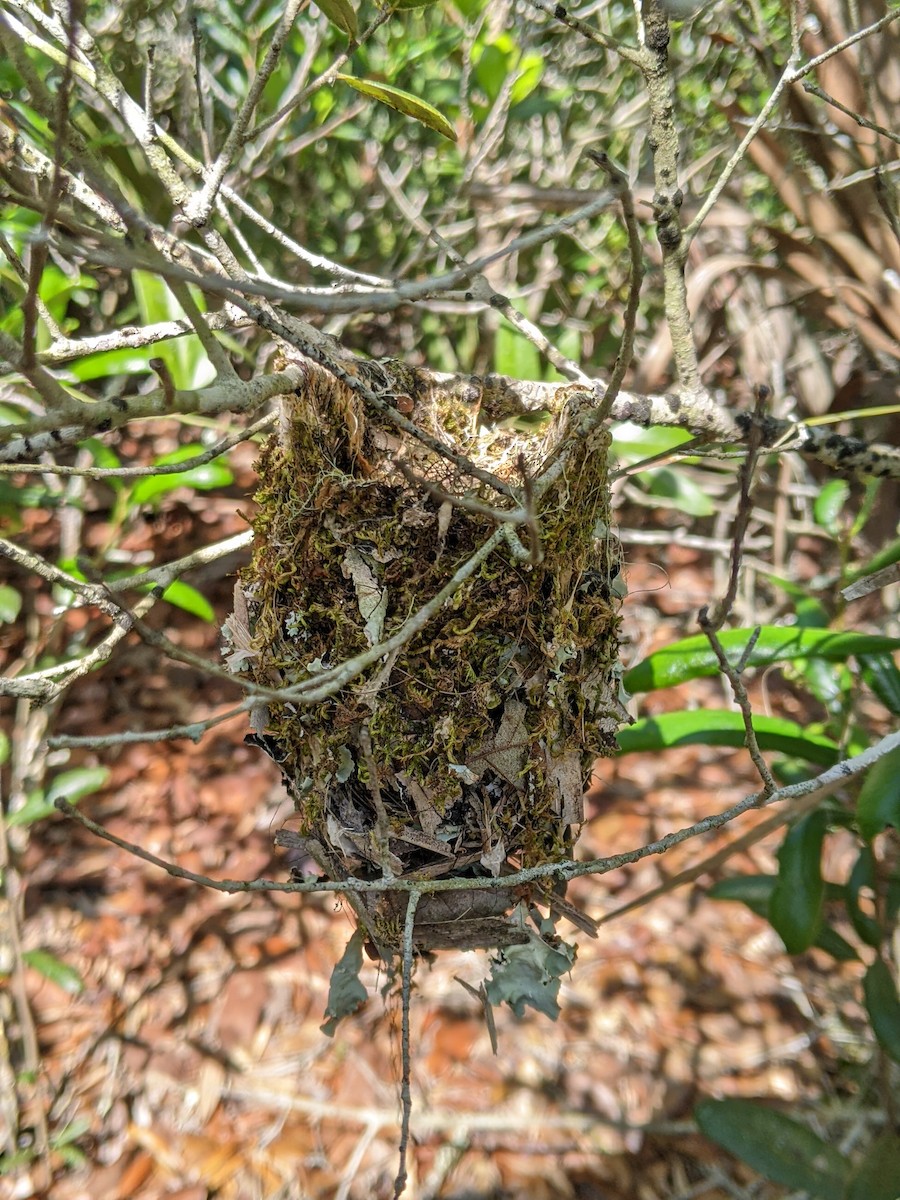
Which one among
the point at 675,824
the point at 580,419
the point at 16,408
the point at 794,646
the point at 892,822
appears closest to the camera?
the point at 580,419

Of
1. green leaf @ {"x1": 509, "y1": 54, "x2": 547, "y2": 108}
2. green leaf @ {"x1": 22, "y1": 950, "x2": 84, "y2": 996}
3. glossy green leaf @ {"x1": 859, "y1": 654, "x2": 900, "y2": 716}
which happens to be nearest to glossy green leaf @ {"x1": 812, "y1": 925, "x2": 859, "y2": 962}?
glossy green leaf @ {"x1": 859, "y1": 654, "x2": 900, "y2": 716}

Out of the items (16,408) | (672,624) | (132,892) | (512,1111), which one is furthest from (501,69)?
(512,1111)

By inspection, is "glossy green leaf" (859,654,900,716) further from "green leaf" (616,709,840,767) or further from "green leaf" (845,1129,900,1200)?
"green leaf" (845,1129,900,1200)

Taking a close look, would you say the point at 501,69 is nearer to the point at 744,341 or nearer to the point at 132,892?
the point at 744,341

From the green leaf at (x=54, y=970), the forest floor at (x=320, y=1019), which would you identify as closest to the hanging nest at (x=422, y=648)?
the forest floor at (x=320, y=1019)

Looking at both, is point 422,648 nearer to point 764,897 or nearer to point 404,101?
point 404,101

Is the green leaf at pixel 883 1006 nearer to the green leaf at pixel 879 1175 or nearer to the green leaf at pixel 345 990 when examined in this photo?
the green leaf at pixel 879 1175

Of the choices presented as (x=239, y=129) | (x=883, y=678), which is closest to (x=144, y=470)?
(x=239, y=129)
